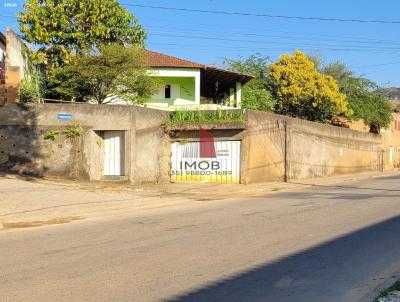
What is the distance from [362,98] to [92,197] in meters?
35.6

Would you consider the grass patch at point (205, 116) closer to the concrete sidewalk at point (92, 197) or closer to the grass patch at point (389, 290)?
the concrete sidewalk at point (92, 197)

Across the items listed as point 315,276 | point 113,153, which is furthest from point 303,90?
point 315,276

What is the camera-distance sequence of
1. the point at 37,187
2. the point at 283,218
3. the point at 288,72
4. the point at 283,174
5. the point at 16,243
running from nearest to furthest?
the point at 16,243 → the point at 283,218 → the point at 37,187 → the point at 283,174 → the point at 288,72

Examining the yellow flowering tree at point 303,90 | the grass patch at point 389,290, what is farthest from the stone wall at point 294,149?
the grass patch at point 389,290

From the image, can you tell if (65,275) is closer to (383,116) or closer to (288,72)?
(288,72)

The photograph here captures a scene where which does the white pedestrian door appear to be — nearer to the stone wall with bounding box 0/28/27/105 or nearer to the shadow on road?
the stone wall with bounding box 0/28/27/105

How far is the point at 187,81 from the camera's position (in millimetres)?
36219

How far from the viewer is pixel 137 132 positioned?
77.4 ft

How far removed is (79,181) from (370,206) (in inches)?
462

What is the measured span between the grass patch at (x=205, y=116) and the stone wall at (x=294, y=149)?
63 centimetres

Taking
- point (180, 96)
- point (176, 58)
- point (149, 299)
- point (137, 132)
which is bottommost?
point (149, 299)

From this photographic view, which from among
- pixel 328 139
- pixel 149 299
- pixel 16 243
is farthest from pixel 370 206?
pixel 328 139

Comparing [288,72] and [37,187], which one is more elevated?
[288,72]

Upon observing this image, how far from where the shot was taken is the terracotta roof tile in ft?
109
